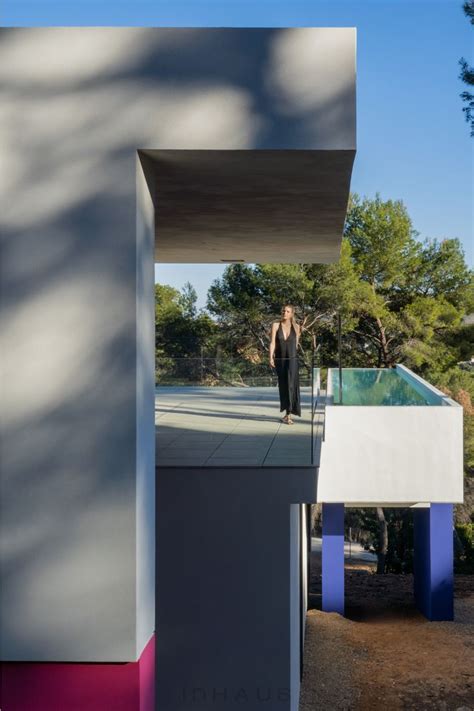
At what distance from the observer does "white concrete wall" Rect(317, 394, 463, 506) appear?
1284cm

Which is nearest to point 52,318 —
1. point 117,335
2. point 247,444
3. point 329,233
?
point 117,335

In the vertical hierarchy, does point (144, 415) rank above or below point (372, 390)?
above

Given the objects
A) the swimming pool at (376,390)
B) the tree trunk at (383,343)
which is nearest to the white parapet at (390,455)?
the swimming pool at (376,390)

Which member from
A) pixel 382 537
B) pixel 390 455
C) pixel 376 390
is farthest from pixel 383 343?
pixel 390 455

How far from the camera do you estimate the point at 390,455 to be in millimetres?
12969

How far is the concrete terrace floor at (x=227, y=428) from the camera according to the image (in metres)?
6.69

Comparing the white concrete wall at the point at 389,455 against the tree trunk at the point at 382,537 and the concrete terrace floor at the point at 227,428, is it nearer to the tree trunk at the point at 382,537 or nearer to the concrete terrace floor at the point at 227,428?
the concrete terrace floor at the point at 227,428

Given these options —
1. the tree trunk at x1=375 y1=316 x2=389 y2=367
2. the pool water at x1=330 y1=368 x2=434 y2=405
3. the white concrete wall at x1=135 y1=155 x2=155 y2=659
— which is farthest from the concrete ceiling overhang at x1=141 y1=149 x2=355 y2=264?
the tree trunk at x1=375 y1=316 x2=389 y2=367

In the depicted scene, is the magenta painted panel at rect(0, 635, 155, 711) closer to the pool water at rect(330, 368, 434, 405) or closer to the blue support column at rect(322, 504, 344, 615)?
the pool water at rect(330, 368, 434, 405)

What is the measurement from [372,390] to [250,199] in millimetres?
8442

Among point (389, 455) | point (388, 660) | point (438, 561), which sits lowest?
point (388, 660)

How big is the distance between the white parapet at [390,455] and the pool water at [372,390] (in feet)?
1.02

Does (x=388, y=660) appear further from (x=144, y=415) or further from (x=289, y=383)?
(x=144, y=415)

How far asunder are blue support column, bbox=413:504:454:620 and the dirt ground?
0.26 m
